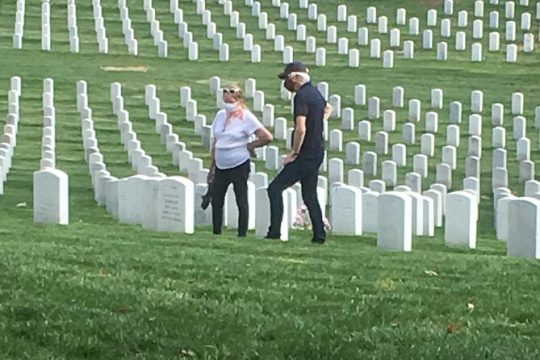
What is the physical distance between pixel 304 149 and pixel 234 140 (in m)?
0.64

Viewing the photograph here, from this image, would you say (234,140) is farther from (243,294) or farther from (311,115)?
(243,294)

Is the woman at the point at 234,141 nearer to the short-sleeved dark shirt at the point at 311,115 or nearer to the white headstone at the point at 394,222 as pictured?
the short-sleeved dark shirt at the point at 311,115

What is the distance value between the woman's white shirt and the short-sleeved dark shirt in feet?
1.65

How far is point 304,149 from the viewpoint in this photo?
11.9 metres

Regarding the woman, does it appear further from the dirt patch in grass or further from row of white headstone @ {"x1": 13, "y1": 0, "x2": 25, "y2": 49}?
row of white headstone @ {"x1": 13, "y1": 0, "x2": 25, "y2": 49}

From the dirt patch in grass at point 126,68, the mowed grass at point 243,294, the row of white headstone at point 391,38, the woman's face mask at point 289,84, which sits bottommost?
the mowed grass at point 243,294

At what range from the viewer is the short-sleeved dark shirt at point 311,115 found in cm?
1170

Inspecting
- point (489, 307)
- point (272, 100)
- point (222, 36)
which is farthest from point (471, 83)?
point (489, 307)

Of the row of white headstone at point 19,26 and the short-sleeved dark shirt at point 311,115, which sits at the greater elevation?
the row of white headstone at point 19,26

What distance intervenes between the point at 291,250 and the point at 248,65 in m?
17.7

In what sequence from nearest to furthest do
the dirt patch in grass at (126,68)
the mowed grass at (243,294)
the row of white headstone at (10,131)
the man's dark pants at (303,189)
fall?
the mowed grass at (243,294)
the man's dark pants at (303,189)
the row of white headstone at (10,131)
the dirt patch in grass at (126,68)

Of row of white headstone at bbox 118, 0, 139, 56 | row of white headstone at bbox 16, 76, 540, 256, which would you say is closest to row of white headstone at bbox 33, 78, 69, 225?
row of white headstone at bbox 16, 76, 540, 256

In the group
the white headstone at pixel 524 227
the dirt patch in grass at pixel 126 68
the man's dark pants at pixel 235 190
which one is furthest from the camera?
the dirt patch in grass at pixel 126 68

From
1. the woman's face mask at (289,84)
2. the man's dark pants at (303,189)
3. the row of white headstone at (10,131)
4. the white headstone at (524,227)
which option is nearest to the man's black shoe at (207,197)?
the man's dark pants at (303,189)
